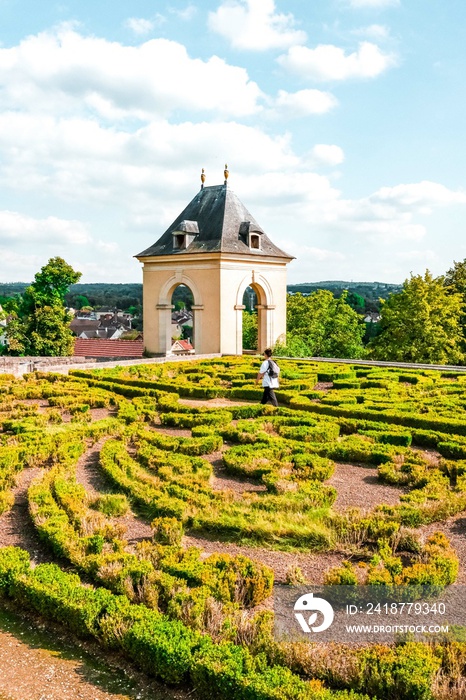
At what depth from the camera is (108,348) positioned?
131 ft

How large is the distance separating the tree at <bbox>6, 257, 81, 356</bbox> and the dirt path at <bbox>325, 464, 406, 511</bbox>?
2921 centimetres

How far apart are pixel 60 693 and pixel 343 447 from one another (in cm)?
718

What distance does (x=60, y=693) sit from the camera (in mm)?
4715

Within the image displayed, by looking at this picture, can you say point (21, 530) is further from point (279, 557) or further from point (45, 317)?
point (45, 317)

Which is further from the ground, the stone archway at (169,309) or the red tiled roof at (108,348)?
the stone archway at (169,309)

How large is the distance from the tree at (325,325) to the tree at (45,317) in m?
16.0

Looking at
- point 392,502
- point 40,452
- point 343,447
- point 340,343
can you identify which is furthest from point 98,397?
point 340,343

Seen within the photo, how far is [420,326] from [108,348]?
64.1 ft

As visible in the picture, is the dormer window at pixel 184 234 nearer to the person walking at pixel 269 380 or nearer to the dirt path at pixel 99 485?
the person walking at pixel 269 380

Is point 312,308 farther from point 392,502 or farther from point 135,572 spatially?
point 135,572

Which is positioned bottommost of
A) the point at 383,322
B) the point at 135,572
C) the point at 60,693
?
the point at 60,693

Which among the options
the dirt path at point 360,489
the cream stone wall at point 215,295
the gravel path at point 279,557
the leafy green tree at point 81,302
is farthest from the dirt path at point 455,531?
the leafy green tree at point 81,302

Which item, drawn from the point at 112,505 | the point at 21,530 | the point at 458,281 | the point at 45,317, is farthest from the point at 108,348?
the point at 21,530

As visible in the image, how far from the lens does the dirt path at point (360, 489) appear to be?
28.7ft
